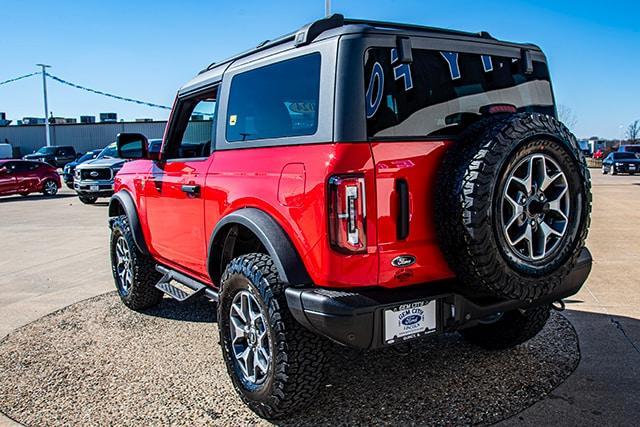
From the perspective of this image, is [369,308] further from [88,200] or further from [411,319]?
[88,200]

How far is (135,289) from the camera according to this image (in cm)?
488

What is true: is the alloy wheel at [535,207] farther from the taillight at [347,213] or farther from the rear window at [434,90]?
the taillight at [347,213]

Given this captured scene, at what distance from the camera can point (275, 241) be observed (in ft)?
9.12

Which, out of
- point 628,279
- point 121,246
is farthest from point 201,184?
point 628,279

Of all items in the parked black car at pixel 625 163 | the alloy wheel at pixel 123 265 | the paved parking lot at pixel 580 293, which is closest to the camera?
the paved parking lot at pixel 580 293

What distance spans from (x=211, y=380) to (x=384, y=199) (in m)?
1.81

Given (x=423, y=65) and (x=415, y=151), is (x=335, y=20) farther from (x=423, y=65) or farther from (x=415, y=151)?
(x=415, y=151)

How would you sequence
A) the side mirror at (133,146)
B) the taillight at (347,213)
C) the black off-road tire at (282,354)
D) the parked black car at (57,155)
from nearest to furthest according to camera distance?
the taillight at (347,213)
the black off-road tire at (282,354)
the side mirror at (133,146)
the parked black car at (57,155)

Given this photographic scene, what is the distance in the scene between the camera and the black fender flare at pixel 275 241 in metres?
2.70

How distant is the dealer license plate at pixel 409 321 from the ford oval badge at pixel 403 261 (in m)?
0.19

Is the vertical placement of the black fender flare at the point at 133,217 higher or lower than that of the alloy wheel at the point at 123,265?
higher

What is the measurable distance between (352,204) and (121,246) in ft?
11.2

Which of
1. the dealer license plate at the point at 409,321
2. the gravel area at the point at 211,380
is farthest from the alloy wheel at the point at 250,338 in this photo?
the dealer license plate at the point at 409,321

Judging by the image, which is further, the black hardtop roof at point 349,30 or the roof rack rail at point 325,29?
the roof rack rail at point 325,29
